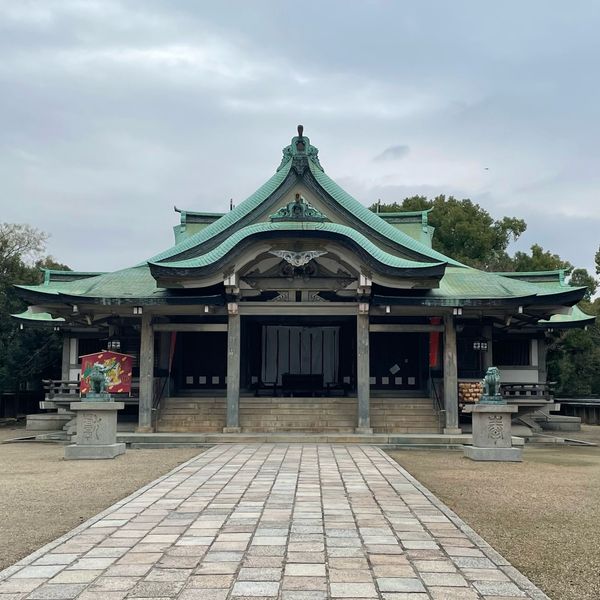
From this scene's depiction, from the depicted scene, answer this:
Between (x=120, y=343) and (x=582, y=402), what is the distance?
20584mm

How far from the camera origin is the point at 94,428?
44.3 feet

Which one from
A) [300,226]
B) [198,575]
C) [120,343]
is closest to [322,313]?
[300,226]

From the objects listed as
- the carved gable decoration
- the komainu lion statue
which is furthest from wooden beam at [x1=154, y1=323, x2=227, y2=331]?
the komainu lion statue

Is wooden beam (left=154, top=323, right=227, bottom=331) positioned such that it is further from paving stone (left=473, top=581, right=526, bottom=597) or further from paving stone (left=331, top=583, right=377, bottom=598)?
paving stone (left=473, top=581, right=526, bottom=597)

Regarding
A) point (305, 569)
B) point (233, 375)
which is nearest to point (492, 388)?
point (233, 375)

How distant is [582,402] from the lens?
94.0 ft

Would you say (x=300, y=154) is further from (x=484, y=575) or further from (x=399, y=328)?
(x=484, y=575)

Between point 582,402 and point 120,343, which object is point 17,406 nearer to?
point 120,343

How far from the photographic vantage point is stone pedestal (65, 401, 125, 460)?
43.8ft

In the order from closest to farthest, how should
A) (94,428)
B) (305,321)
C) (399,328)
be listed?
(94,428), (399,328), (305,321)

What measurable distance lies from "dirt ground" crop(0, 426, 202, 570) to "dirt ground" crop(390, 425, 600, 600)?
4.54 meters

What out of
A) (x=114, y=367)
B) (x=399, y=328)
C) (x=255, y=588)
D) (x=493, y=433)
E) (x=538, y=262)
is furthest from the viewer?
(x=538, y=262)

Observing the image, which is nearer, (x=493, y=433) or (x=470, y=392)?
(x=493, y=433)

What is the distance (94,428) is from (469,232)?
31837 millimetres
